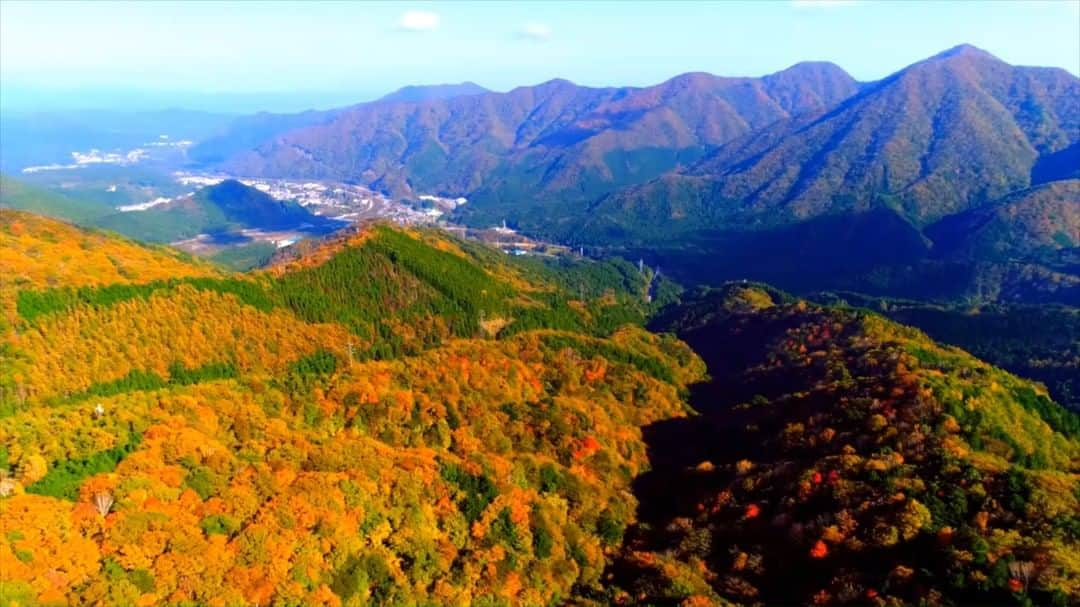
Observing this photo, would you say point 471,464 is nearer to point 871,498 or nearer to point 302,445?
point 302,445

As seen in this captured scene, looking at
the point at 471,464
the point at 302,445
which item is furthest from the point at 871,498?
the point at 302,445

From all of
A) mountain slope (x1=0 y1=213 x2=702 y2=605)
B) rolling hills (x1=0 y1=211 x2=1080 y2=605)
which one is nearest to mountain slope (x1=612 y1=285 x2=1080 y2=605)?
rolling hills (x1=0 y1=211 x2=1080 y2=605)

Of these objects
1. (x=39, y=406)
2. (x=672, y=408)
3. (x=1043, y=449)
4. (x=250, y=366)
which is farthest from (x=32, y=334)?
(x=1043, y=449)

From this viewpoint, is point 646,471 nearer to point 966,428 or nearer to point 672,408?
point 672,408

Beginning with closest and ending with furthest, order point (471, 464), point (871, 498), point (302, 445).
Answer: point (871, 498) < point (302, 445) < point (471, 464)

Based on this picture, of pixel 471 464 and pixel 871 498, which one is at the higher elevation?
pixel 871 498

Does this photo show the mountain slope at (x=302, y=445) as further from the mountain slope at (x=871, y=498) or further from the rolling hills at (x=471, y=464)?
the mountain slope at (x=871, y=498)

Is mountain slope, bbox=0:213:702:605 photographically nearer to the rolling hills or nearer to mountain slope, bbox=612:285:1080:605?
the rolling hills
